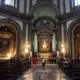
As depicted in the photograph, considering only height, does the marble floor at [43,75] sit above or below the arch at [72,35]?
below

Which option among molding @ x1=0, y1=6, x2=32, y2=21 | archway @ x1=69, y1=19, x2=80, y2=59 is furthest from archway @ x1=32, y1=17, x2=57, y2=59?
archway @ x1=69, y1=19, x2=80, y2=59

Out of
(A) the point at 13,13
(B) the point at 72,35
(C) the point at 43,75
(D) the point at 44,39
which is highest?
(A) the point at 13,13

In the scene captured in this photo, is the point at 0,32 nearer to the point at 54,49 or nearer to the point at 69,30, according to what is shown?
the point at 69,30

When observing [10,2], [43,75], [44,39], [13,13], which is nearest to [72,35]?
[13,13]

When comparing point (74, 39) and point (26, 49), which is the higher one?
point (74, 39)

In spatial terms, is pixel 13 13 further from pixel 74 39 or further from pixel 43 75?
pixel 43 75

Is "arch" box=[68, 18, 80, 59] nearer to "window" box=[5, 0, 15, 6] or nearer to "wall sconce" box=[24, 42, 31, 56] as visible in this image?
"wall sconce" box=[24, 42, 31, 56]

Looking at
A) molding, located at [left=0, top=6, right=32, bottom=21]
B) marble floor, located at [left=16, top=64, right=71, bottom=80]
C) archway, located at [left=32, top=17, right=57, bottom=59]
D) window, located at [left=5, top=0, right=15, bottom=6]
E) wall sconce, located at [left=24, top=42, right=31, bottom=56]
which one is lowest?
marble floor, located at [left=16, top=64, right=71, bottom=80]

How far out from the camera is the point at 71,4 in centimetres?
2150

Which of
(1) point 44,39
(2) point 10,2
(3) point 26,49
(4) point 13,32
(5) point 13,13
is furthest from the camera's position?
(1) point 44,39

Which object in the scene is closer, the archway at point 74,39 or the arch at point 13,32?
the arch at point 13,32

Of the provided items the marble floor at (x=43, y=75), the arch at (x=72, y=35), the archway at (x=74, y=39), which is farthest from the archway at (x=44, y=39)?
the marble floor at (x=43, y=75)

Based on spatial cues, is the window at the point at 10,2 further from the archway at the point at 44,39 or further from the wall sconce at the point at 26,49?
the archway at the point at 44,39

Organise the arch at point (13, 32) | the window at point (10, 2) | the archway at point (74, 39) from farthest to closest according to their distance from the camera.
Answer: the archway at point (74, 39), the window at point (10, 2), the arch at point (13, 32)
